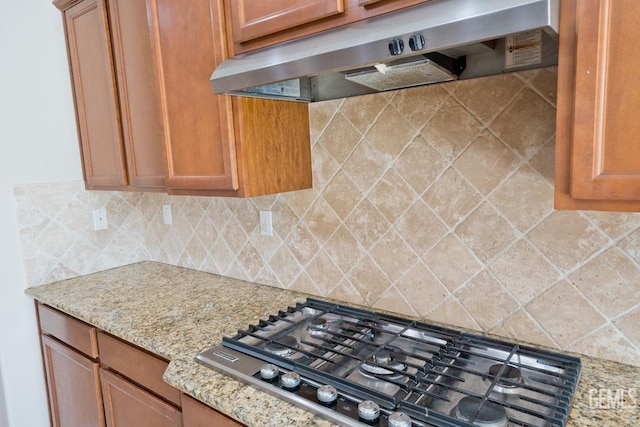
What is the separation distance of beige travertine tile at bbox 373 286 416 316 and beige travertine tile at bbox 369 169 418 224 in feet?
0.83

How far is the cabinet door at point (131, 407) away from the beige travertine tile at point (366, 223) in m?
0.82

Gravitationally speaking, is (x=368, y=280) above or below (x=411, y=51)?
below

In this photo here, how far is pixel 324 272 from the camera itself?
1631mm

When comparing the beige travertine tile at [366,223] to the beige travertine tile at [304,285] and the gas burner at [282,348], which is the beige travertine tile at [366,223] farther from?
the gas burner at [282,348]

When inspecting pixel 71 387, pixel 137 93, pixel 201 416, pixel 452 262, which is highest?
pixel 137 93

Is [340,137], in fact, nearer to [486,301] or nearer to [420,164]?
[420,164]

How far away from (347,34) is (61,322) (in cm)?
176

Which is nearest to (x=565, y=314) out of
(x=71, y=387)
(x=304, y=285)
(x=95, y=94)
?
(x=304, y=285)

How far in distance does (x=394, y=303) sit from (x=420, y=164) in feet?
1.62

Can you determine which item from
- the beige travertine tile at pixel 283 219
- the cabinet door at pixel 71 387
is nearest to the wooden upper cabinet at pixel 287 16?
the beige travertine tile at pixel 283 219

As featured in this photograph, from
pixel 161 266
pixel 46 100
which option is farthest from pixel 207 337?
pixel 46 100

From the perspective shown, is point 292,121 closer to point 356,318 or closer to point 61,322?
point 356,318

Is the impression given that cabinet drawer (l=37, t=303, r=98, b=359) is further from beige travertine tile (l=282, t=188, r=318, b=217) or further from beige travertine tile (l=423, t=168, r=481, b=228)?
beige travertine tile (l=423, t=168, r=481, b=228)

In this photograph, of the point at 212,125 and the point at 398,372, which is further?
the point at 212,125
